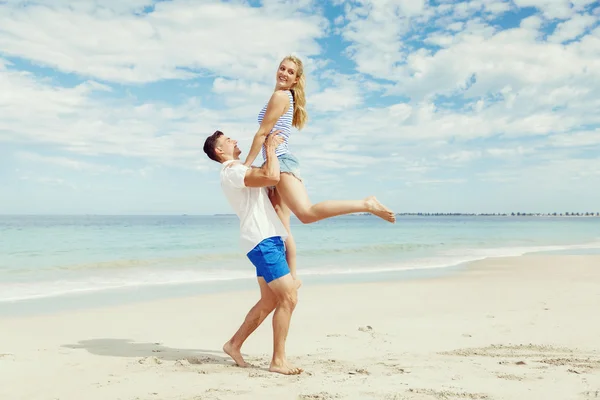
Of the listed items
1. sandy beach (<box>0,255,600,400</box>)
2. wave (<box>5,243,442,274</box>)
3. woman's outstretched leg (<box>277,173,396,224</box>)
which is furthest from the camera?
wave (<box>5,243,442,274</box>)

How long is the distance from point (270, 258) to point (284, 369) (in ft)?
3.10

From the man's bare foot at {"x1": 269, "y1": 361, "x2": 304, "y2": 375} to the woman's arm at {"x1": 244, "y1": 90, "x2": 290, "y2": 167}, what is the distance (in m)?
1.71

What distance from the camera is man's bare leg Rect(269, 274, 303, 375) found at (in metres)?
4.57

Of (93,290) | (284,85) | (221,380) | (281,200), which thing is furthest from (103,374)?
(93,290)

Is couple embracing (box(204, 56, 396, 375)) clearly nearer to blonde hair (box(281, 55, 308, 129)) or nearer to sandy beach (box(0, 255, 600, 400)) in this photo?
blonde hair (box(281, 55, 308, 129))

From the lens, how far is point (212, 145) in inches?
189

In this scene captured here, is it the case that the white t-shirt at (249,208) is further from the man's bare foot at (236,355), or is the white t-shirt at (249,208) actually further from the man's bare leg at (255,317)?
the man's bare foot at (236,355)

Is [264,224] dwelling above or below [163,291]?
above

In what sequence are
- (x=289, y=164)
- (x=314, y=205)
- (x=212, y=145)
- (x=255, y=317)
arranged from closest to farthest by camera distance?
(x=314, y=205), (x=289, y=164), (x=212, y=145), (x=255, y=317)

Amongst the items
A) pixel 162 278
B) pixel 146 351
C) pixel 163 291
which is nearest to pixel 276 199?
pixel 146 351

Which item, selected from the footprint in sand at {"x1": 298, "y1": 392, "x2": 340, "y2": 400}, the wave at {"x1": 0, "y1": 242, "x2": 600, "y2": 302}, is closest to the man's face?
the footprint in sand at {"x1": 298, "y1": 392, "x2": 340, "y2": 400}

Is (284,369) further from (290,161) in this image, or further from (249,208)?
(290,161)

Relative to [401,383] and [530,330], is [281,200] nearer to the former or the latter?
[401,383]

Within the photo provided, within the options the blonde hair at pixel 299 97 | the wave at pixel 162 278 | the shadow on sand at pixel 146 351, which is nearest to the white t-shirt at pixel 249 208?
the blonde hair at pixel 299 97
